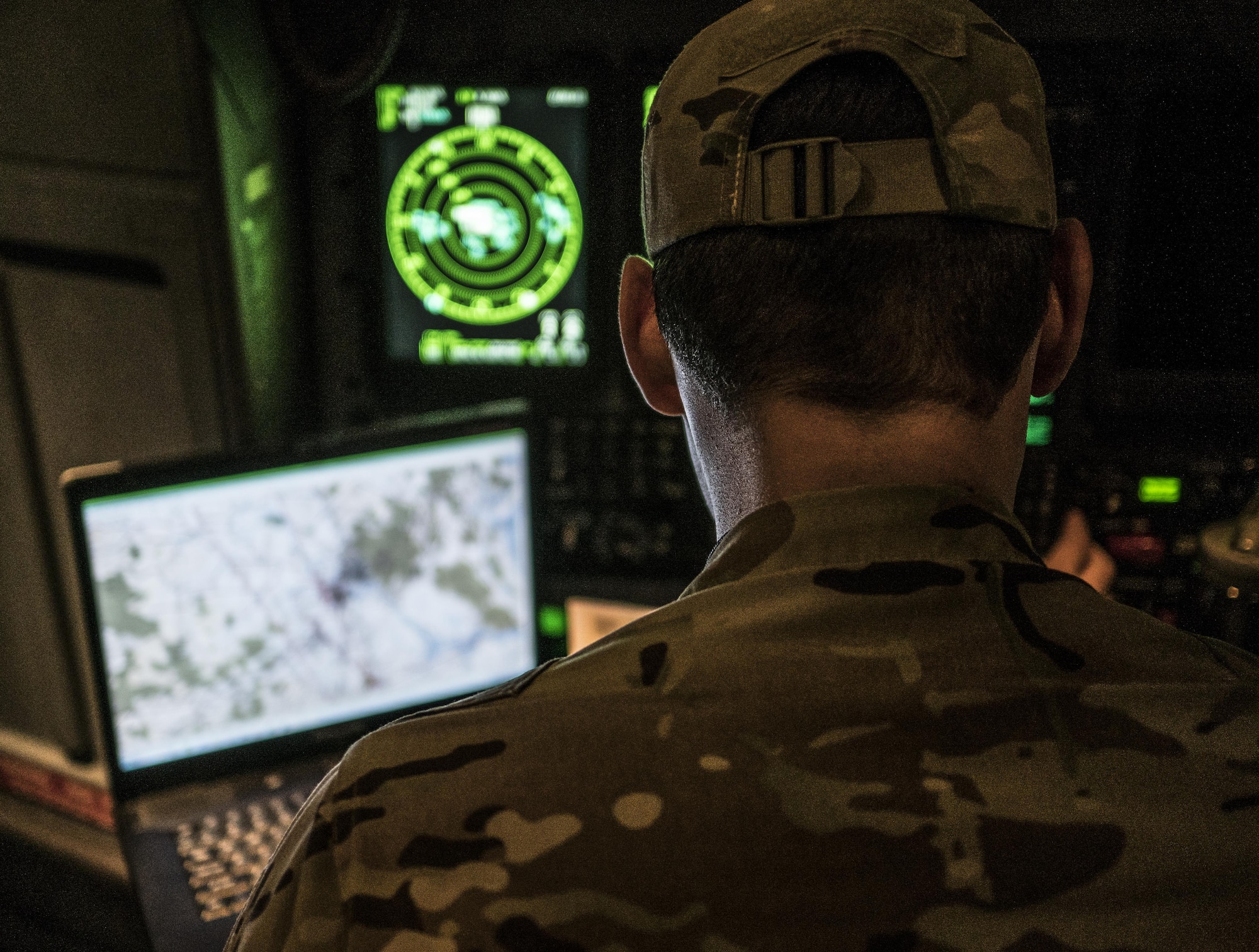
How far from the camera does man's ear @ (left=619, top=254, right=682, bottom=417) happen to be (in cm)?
64

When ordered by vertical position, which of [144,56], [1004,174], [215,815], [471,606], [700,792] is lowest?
[215,815]

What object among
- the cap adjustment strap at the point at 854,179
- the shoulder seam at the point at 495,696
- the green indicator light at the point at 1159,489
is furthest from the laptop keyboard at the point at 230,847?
the green indicator light at the point at 1159,489

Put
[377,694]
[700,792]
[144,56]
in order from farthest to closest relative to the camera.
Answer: [377,694] < [144,56] < [700,792]

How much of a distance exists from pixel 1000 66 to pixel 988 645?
0.30 metres

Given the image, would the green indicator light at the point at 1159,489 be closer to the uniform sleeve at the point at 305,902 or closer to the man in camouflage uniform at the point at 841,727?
the man in camouflage uniform at the point at 841,727

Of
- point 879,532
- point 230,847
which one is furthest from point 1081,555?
point 230,847

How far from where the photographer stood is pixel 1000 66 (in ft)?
1.83

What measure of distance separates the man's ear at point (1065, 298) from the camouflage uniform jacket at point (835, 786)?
0.51 feet

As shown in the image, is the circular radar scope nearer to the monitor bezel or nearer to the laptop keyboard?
the monitor bezel

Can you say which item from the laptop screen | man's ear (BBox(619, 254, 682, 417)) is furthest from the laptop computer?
man's ear (BBox(619, 254, 682, 417))

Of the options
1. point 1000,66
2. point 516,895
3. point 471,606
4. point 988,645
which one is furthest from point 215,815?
point 1000,66

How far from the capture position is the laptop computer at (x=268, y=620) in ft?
3.00

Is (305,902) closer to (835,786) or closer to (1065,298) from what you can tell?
(835,786)

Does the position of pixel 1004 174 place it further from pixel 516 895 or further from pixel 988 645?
pixel 516 895
